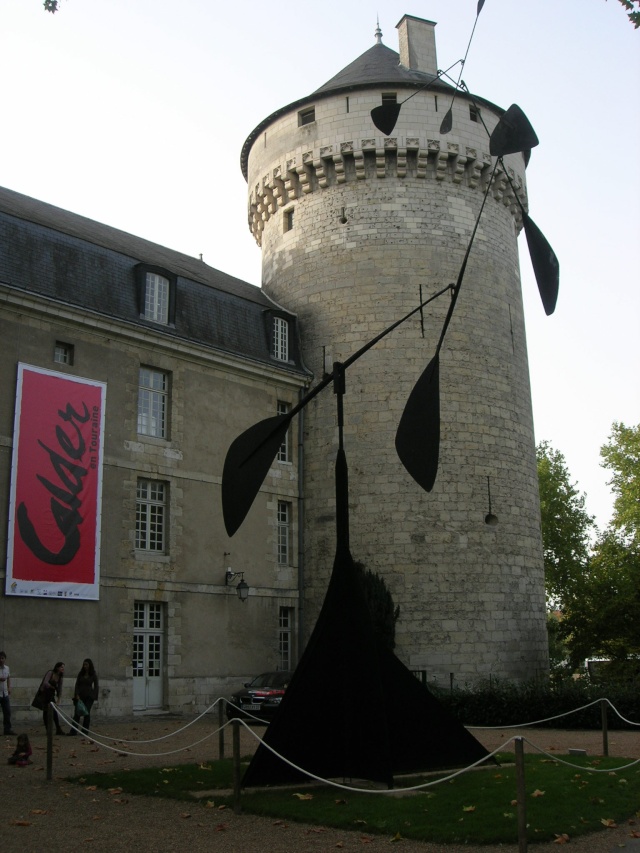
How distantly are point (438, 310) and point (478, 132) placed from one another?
197 inches

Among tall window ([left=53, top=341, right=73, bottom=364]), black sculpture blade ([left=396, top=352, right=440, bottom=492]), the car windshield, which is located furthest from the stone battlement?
black sculpture blade ([left=396, top=352, right=440, bottom=492])

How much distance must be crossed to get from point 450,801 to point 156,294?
48.8 feet

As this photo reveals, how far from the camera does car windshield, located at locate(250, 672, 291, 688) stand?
1864 cm

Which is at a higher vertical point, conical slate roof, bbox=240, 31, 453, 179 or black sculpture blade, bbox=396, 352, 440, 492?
conical slate roof, bbox=240, 31, 453, 179

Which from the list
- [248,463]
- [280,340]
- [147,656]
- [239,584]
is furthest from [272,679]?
[248,463]

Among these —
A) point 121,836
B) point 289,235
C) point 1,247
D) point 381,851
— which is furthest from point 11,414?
point 381,851

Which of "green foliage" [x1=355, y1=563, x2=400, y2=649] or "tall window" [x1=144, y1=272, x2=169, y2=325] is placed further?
"tall window" [x1=144, y1=272, x2=169, y2=325]

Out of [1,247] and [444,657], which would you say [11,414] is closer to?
[1,247]

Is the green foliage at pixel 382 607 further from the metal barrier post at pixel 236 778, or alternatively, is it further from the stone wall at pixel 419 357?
the metal barrier post at pixel 236 778

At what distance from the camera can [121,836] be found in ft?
23.5

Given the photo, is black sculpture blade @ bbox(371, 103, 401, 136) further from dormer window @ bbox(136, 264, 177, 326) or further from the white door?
the white door

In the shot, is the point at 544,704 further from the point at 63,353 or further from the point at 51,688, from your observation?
the point at 63,353

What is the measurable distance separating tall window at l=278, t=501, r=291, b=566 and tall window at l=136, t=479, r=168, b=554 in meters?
3.32

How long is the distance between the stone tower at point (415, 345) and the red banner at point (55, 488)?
233 inches
